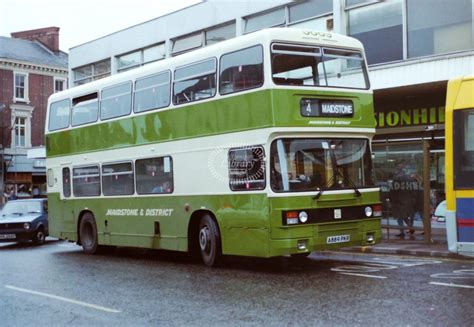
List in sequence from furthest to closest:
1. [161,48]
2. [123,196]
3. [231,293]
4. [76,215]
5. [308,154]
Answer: [161,48], [76,215], [123,196], [308,154], [231,293]

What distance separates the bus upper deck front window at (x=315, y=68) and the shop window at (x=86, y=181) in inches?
259

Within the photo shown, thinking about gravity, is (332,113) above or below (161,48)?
below

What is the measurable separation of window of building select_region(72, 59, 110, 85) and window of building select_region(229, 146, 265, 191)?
68.0 feet

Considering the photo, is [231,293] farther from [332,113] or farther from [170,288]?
[332,113]

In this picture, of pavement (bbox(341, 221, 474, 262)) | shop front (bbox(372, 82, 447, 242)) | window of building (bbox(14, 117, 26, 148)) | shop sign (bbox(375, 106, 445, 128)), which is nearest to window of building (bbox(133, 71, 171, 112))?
pavement (bbox(341, 221, 474, 262))

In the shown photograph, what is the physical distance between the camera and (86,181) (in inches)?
644

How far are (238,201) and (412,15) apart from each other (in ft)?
29.4

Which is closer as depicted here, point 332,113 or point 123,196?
point 332,113

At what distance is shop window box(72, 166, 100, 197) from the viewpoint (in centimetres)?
1594

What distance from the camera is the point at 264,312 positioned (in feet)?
25.3

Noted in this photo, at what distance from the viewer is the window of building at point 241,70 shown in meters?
11.0

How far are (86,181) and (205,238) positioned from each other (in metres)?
5.21

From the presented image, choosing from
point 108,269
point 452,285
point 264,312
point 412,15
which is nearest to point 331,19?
point 412,15

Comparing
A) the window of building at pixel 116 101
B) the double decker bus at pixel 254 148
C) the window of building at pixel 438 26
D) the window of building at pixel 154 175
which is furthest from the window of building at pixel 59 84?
the window of building at pixel 154 175
